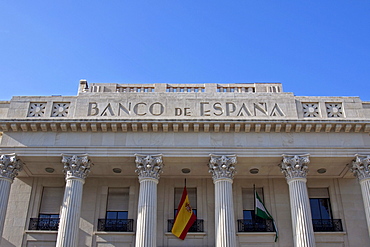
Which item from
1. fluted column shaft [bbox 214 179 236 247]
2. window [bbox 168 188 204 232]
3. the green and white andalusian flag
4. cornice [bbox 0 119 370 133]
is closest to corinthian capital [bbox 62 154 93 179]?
cornice [bbox 0 119 370 133]

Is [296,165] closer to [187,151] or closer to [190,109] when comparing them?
[187,151]

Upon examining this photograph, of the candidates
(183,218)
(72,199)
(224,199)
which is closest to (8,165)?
(72,199)

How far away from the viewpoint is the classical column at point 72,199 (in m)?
23.9

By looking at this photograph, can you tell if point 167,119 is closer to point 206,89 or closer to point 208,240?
point 206,89

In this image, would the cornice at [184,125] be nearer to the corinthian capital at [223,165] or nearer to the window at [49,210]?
the corinthian capital at [223,165]

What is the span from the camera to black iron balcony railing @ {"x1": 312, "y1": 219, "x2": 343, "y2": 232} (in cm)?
2742

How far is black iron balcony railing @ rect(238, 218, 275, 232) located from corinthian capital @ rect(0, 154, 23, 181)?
1400 centimetres

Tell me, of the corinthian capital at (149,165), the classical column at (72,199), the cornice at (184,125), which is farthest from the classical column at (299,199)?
the classical column at (72,199)

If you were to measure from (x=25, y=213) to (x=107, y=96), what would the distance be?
29.7 ft

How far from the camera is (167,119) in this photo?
85.5 feet

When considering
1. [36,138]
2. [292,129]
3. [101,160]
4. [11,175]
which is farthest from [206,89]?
[11,175]

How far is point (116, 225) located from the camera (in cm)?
2747

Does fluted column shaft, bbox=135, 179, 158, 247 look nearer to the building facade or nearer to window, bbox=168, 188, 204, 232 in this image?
the building facade

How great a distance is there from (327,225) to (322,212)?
1.03 m
